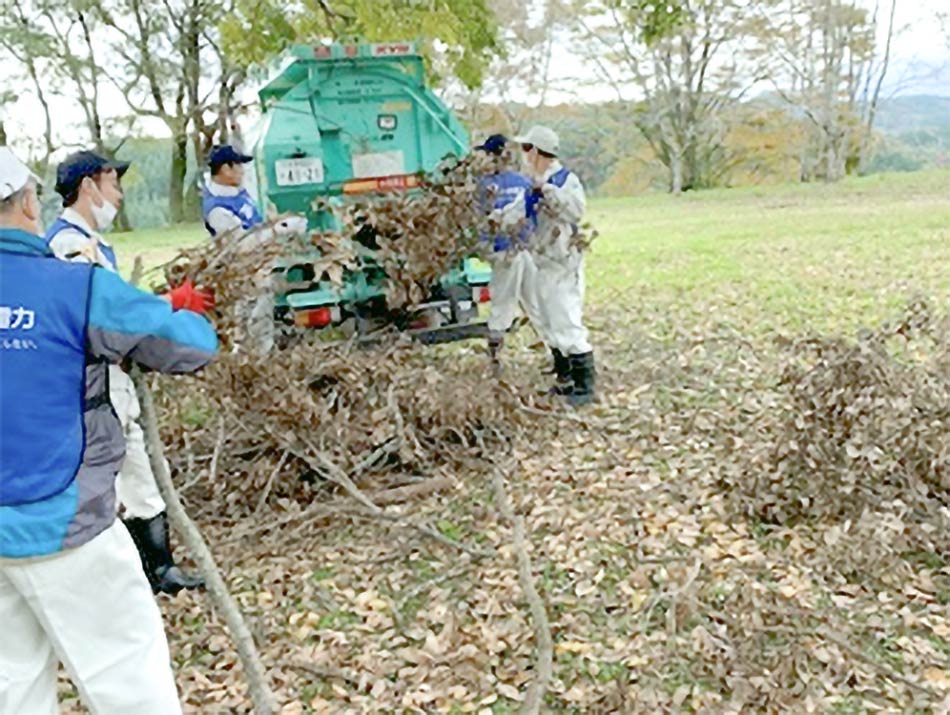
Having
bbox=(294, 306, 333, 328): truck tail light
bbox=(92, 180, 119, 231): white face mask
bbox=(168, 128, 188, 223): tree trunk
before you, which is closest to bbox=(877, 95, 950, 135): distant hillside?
bbox=(168, 128, 188, 223): tree trunk

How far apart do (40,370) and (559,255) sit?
4233mm

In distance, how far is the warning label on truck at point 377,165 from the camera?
24.2 ft

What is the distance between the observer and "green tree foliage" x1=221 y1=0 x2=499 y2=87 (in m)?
7.05

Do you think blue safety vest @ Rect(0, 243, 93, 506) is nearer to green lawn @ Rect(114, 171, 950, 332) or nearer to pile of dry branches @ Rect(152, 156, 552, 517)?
pile of dry branches @ Rect(152, 156, 552, 517)

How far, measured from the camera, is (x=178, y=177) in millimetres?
31156

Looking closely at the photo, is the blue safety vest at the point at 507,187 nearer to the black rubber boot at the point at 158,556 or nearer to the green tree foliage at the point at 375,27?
the green tree foliage at the point at 375,27

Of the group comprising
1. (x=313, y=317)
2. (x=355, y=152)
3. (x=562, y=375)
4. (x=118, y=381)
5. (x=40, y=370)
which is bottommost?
(x=562, y=375)

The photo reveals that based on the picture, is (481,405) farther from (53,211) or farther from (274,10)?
(274,10)

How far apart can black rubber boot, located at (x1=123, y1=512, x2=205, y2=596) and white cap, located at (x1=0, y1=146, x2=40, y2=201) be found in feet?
6.73

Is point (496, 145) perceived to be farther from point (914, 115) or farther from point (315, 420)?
point (914, 115)

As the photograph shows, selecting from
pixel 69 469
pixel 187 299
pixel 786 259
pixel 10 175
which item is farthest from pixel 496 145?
pixel 786 259

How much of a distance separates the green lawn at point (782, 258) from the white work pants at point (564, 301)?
7.97 feet

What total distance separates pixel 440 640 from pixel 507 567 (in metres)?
0.61

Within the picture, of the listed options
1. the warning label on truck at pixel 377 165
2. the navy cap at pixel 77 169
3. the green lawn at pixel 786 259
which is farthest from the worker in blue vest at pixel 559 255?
the navy cap at pixel 77 169
